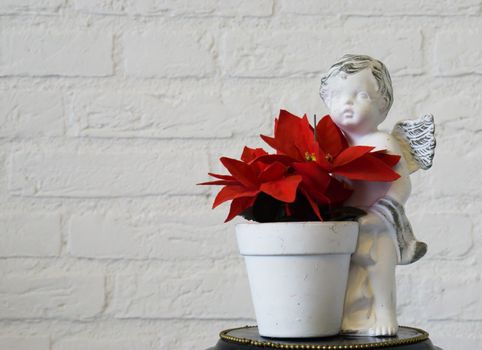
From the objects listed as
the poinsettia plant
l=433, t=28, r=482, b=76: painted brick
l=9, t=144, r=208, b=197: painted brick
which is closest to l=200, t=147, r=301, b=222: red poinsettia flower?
the poinsettia plant

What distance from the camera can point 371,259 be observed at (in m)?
0.77

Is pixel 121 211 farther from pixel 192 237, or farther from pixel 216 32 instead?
pixel 216 32

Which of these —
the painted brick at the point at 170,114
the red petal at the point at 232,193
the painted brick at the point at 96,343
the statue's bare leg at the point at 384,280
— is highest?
Answer: the painted brick at the point at 170,114

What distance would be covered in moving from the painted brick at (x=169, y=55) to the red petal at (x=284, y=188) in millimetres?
552

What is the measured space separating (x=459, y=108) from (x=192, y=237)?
0.44 m

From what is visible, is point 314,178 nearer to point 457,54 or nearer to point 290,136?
point 290,136

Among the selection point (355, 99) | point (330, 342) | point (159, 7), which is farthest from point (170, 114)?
point (330, 342)

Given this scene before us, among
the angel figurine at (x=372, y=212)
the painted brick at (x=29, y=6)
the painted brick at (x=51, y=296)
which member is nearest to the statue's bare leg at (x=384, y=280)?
the angel figurine at (x=372, y=212)

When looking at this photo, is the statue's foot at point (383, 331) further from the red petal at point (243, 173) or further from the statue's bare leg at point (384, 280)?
the red petal at point (243, 173)

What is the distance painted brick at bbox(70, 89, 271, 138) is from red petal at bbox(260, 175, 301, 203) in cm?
52

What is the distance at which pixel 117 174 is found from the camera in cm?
123

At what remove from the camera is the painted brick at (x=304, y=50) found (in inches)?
49.0

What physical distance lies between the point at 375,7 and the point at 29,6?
20.5 inches

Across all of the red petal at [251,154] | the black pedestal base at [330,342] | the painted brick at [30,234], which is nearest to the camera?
the black pedestal base at [330,342]
